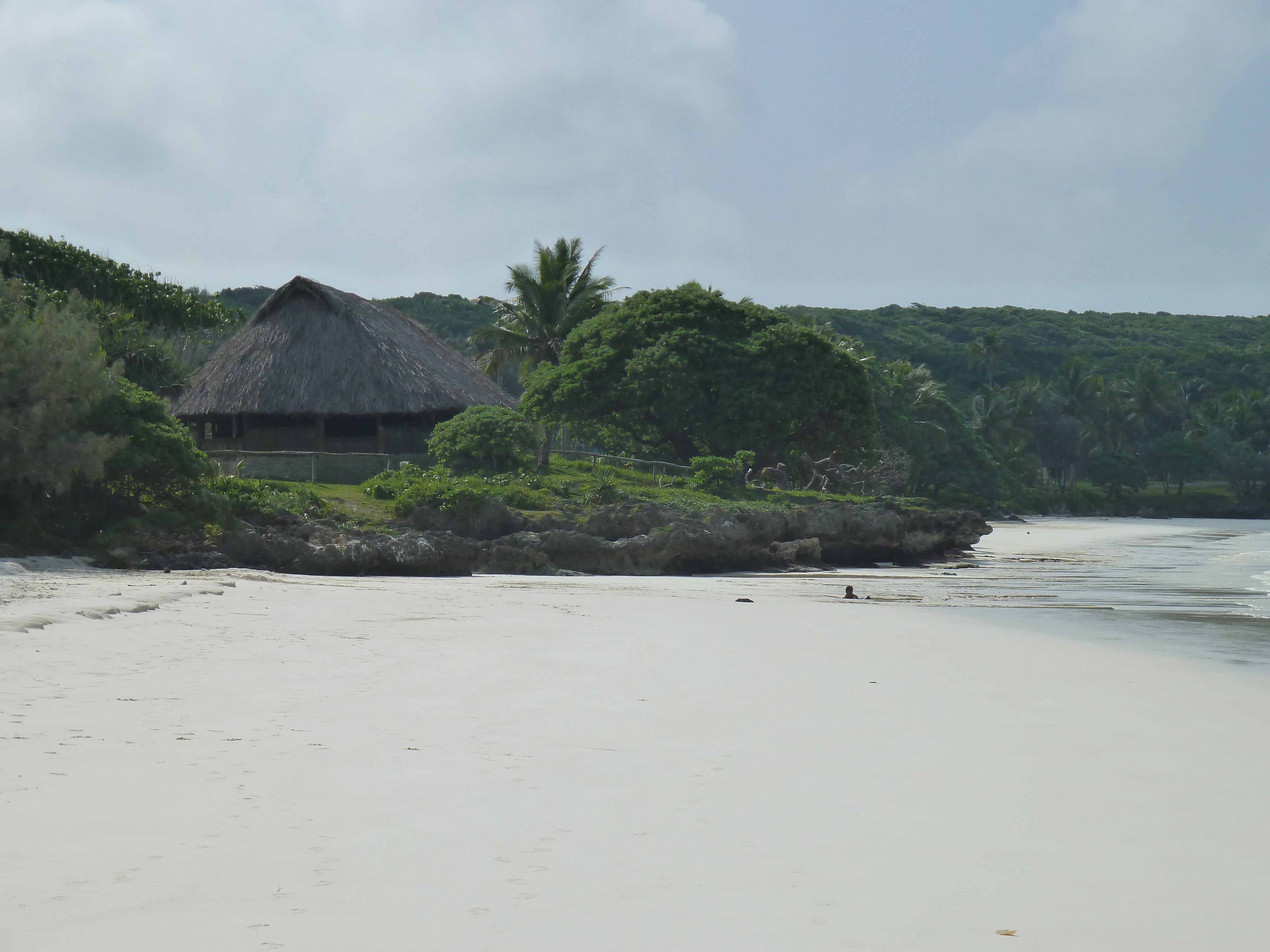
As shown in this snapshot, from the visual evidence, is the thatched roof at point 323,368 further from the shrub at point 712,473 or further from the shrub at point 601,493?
the shrub at point 601,493

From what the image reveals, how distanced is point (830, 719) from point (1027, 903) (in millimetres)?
2733

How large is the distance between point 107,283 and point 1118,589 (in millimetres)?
27484

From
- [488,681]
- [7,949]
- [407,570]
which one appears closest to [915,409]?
[407,570]

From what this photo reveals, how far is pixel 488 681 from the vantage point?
22.5 ft

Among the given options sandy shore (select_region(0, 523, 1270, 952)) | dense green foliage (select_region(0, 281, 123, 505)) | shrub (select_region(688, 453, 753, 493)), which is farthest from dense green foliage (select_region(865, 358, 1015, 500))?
sandy shore (select_region(0, 523, 1270, 952))

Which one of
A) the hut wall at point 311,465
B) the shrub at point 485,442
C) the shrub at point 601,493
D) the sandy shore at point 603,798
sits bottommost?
the sandy shore at point 603,798

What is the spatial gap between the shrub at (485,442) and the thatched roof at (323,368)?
4.27 m

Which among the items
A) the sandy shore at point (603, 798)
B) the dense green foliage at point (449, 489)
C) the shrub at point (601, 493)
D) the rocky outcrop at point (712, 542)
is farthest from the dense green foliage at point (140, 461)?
the sandy shore at point (603, 798)

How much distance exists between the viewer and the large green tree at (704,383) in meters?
32.8

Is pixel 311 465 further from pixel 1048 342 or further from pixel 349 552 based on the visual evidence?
pixel 1048 342

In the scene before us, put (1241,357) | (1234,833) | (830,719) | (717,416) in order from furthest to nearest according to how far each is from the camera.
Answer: (1241,357) < (717,416) < (830,719) < (1234,833)

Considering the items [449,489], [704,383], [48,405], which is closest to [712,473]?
[704,383]

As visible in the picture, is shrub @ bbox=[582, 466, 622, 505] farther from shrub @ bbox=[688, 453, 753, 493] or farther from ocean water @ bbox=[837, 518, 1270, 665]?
ocean water @ bbox=[837, 518, 1270, 665]

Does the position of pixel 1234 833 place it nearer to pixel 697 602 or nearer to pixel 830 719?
pixel 830 719
